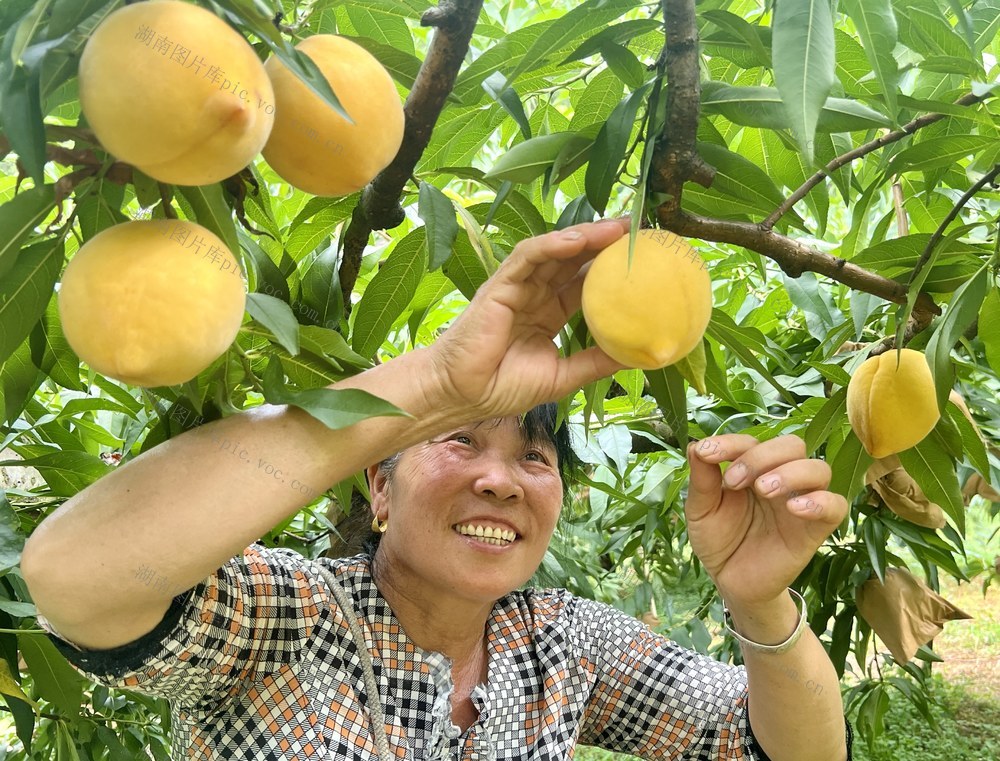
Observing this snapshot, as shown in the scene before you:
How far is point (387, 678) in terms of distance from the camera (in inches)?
56.3

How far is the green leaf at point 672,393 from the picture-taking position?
3.26 ft

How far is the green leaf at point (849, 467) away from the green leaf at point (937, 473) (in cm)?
5

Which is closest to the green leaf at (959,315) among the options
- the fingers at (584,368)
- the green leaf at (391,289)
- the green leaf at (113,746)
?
the fingers at (584,368)

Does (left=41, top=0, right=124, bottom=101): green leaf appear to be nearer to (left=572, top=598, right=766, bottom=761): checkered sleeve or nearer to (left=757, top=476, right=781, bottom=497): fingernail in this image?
(left=757, top=476, right=781, bottom=497): fingernail

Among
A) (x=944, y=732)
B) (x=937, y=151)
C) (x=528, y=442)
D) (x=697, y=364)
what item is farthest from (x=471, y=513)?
(x=944, y=732)

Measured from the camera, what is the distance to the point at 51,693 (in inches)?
52.2

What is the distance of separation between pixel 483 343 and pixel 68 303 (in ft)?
1.34

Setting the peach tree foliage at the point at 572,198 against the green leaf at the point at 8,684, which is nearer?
the peach tree foliage at the point at 572,198

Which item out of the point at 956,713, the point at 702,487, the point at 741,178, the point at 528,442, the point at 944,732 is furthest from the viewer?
the point at 956,713

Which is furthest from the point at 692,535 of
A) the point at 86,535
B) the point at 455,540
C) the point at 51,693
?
the point at 51,693

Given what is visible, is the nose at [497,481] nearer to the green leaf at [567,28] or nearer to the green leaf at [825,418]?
the green leaf at [825,418]

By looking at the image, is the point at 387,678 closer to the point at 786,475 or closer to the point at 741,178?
the point at 786,475

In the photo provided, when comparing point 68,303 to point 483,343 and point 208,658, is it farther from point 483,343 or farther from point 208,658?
point 208,658

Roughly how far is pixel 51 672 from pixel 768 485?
3.29 feet
